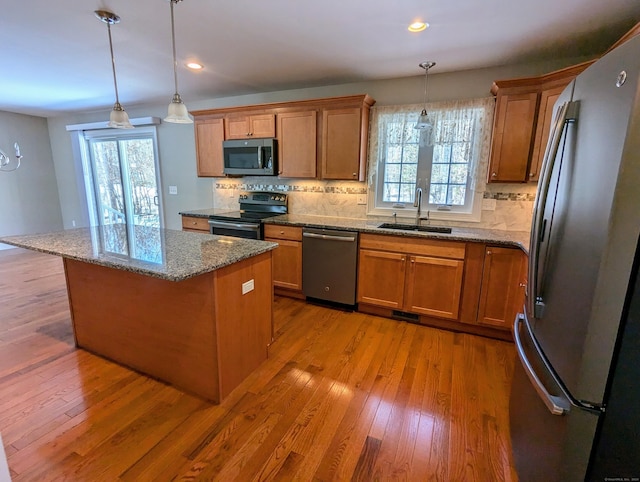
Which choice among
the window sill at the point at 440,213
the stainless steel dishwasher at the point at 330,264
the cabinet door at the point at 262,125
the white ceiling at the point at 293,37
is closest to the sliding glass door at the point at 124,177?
the white ceiling at the point at 293,37

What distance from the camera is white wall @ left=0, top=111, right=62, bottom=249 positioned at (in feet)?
17.6

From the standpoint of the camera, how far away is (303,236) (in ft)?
10.8

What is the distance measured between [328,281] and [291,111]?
1.94 meters

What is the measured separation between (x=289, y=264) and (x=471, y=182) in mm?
2089

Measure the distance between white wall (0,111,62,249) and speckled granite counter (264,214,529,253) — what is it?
5.32 m

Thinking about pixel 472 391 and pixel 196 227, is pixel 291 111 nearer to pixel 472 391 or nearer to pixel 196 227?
pixel 196 227

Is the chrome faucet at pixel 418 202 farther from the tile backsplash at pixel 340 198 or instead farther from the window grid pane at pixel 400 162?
the tile backsplash at pixel 340 198

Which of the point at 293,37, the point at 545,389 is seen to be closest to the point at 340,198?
the point at 293,37

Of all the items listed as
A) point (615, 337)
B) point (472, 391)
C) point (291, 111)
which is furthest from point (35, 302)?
point (615, 337)

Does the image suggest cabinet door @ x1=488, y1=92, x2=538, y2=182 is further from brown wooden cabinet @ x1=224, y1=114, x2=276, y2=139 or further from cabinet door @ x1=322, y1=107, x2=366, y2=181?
brown wooden cabinet @ x1=224, y1=114, x2=276, y2=139

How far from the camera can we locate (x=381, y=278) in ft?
9.88

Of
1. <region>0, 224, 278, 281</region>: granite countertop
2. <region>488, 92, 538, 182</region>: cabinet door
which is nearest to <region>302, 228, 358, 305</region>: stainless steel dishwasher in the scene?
<region>0, 224, 278, 281</region>: granite countertop

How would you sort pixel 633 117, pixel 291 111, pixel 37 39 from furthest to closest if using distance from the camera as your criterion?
pixel 291 111 → pixel 37 39 → pixel 633 117

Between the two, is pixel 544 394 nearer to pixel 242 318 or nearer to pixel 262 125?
pixel 242 318
